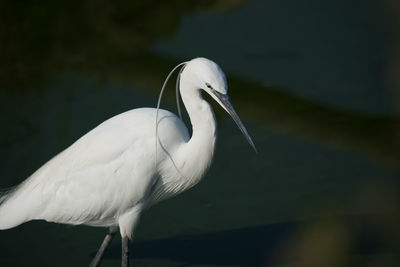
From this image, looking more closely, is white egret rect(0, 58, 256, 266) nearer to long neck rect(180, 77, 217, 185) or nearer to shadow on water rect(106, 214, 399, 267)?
long neck rect(180, 77, 217, 185)

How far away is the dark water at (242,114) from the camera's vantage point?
358 cm

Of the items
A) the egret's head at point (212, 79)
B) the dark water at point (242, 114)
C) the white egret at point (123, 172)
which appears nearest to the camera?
the egret's head at point (212, 79)

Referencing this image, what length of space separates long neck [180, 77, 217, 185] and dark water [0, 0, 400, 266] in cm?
62

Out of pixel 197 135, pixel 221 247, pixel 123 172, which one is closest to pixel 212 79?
pixel 197 135

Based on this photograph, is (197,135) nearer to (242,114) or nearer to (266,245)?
(266,245)

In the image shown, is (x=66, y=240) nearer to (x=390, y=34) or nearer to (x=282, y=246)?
(x=282, y=246)

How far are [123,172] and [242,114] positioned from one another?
1.65 metres

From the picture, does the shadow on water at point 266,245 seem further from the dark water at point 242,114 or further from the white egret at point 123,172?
the white egret at point 123,172

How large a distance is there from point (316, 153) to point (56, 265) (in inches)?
73.8

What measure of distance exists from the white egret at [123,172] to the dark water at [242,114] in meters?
0.47

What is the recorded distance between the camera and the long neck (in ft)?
9.50

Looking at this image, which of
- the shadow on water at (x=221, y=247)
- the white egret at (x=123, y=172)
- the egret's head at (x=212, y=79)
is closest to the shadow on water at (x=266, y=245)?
the shadow on water at (x=221, y=247)

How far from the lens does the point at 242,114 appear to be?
4512 mm

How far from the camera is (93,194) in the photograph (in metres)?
3.12
